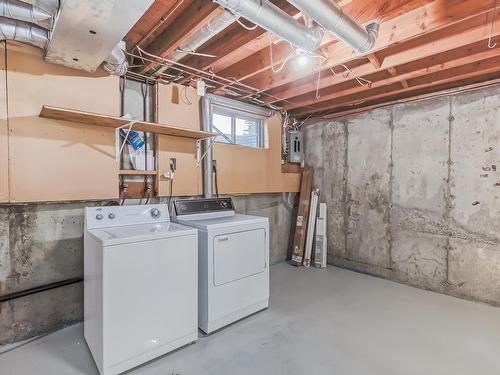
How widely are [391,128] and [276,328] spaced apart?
2930 mm

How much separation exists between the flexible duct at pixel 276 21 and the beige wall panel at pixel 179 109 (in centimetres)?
153

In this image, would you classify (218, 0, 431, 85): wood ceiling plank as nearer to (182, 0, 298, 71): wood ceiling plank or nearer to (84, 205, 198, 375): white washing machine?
(182, 0, 298, 71): wood ceiling plank

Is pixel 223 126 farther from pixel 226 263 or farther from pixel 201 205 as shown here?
pixel 226 263

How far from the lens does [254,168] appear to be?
380 centimetres

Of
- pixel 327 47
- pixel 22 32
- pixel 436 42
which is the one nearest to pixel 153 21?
pixel 22 32

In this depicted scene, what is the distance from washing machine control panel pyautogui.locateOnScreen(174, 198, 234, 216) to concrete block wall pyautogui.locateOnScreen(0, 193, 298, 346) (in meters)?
0.79

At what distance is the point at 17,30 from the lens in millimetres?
1839

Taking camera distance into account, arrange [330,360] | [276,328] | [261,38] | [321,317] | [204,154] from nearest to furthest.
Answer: [330,360]
[261,38]
[276,328]
[321,317]
[204,154]

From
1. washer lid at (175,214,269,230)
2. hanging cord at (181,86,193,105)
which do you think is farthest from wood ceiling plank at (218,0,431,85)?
washer lid at (175,214,269,230)

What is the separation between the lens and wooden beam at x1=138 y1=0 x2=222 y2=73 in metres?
1.81

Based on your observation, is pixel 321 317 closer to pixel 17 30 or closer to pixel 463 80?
pixel 463 80

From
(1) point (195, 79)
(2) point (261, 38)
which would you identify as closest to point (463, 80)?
(2) point (261, 38)

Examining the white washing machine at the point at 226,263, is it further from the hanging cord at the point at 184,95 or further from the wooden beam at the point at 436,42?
the wooden beam at the point at 436,42

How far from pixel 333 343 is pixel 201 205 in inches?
69.3
